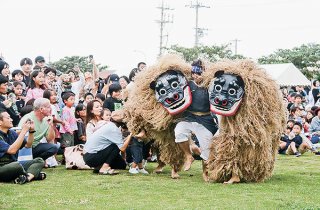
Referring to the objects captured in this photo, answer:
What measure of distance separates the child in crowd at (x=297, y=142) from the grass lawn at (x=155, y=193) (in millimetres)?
3736

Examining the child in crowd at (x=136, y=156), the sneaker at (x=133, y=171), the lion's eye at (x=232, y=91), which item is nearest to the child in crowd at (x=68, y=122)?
the child in crowd at (x=136, y=156)

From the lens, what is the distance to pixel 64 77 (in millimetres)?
12969

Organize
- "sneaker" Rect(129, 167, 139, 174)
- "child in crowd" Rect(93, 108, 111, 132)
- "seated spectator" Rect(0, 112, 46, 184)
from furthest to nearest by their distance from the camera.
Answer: "child in crowd" Rect(93, 108, 111, 132) < "sneaker" Rect(129, 167, 139, 174) < "seated spectator" Rect(0, 112, 46, 184)

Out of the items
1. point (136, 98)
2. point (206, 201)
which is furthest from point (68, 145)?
point (206, 201)

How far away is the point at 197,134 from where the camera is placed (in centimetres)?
854

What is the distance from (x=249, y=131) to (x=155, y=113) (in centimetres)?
153

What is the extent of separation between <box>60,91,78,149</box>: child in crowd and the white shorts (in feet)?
9.20

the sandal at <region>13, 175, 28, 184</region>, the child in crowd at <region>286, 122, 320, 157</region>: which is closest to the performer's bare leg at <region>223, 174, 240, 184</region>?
the sandal at <region>13, 175, 28, 184</region>

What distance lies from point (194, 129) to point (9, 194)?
9.35 ft

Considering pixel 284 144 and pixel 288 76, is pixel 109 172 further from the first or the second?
pixel 288 76

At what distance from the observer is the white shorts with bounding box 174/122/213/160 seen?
8.48m

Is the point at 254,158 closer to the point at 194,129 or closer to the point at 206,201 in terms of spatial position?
the point at 194,129

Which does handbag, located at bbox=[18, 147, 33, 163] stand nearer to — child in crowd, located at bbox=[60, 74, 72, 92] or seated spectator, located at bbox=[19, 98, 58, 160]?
seated spectator, located at bbox=[19, 98, 58, 160]

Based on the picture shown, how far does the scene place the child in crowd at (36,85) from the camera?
416 inches
